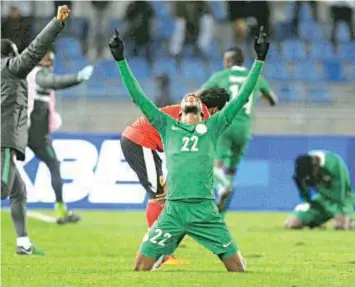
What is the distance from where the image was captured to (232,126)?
17016 mm

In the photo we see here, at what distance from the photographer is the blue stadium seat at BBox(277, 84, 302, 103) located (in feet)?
83.1

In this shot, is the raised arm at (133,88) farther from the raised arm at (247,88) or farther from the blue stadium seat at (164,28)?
the blue stadium seat at (164,28)

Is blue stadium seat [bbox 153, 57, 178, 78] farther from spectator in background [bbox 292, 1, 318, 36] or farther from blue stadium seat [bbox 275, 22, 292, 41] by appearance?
spectator in background [bbox 292, 1, 318, 36]

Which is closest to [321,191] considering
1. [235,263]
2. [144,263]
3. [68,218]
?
[68,218]

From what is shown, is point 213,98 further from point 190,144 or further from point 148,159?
point 190,144

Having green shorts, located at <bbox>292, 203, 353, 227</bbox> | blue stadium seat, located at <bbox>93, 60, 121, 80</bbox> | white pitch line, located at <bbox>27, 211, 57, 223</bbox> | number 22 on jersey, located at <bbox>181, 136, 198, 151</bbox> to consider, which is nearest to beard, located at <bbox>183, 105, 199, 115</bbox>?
number 22 on jersey, located at <bbox>181, 136, 198, 151</bbox>

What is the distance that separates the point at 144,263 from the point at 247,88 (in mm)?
1741

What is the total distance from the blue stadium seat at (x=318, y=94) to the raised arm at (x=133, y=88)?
1478 centimetres

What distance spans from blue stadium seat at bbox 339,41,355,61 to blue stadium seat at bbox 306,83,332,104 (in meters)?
1.75

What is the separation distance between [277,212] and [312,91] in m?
6.17

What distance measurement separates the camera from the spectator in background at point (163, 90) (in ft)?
81.8

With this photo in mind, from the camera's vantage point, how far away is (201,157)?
34.5 ft

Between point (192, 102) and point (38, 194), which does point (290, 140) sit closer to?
point (38, 194)

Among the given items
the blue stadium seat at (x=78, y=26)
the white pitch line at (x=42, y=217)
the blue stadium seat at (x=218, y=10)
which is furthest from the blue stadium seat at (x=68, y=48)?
the white pitch line at (x=42, y=217)
